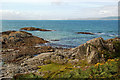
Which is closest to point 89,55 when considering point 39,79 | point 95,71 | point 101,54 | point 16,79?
point 101,54

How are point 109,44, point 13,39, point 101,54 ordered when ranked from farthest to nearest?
point 13,39
point 109,44
point 101,54

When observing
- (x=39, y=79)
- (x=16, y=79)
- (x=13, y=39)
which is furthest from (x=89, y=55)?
(x=13, y=39)

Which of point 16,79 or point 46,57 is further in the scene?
point 46,57

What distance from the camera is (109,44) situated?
57.1 ft

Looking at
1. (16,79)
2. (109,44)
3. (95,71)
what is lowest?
(16,79)

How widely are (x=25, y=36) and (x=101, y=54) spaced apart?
29.7 m

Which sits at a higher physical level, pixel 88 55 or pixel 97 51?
pixel 97 51

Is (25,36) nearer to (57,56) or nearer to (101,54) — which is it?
(57,56)

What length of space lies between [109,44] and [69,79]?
9.30 meters

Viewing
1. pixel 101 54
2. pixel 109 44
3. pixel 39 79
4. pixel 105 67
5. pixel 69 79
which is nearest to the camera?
pixel 69 79

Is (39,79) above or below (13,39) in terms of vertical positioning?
below

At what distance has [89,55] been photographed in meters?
16.1

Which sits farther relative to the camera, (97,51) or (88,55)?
(88,55)

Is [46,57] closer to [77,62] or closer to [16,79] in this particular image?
[77,62]
